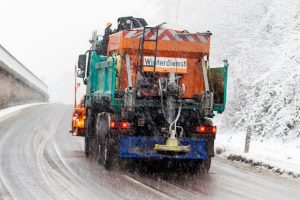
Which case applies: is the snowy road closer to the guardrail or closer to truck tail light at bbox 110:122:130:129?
truck tail light at bbox 110:122:130:129

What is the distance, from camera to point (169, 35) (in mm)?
10648

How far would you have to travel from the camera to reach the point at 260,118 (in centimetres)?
1955

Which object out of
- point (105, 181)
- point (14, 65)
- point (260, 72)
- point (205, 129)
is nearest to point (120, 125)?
point (105, 181)

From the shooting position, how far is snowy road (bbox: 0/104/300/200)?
8.12 meters

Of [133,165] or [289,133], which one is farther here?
[289,133]

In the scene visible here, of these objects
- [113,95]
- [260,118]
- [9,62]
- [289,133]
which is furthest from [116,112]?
[9,62]

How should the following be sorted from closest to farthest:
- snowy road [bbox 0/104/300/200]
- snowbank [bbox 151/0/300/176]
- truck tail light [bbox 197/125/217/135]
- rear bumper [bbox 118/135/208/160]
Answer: snowy road [bbox 0/104/300/200]
rear bumper [bbox 118/135/208/160]
truck tail light [bbox 197/125/217/135]
snowbank [bbox 151/0/300/176]

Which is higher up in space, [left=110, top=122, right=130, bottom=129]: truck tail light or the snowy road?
[left=110, top=122, right=130, bottom=129]: truck tail light

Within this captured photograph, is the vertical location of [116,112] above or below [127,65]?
below

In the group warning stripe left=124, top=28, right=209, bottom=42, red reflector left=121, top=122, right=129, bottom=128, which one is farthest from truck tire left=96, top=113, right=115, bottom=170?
warning stripe left=124, top=28, right=209, bottom=42

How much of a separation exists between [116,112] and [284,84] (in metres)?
9.07

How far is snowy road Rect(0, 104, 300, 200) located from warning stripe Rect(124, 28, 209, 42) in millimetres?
2637

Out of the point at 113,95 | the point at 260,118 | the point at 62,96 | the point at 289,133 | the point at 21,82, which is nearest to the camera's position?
the point at 113,95

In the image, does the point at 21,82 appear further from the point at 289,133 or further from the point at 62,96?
the point at 62,96
